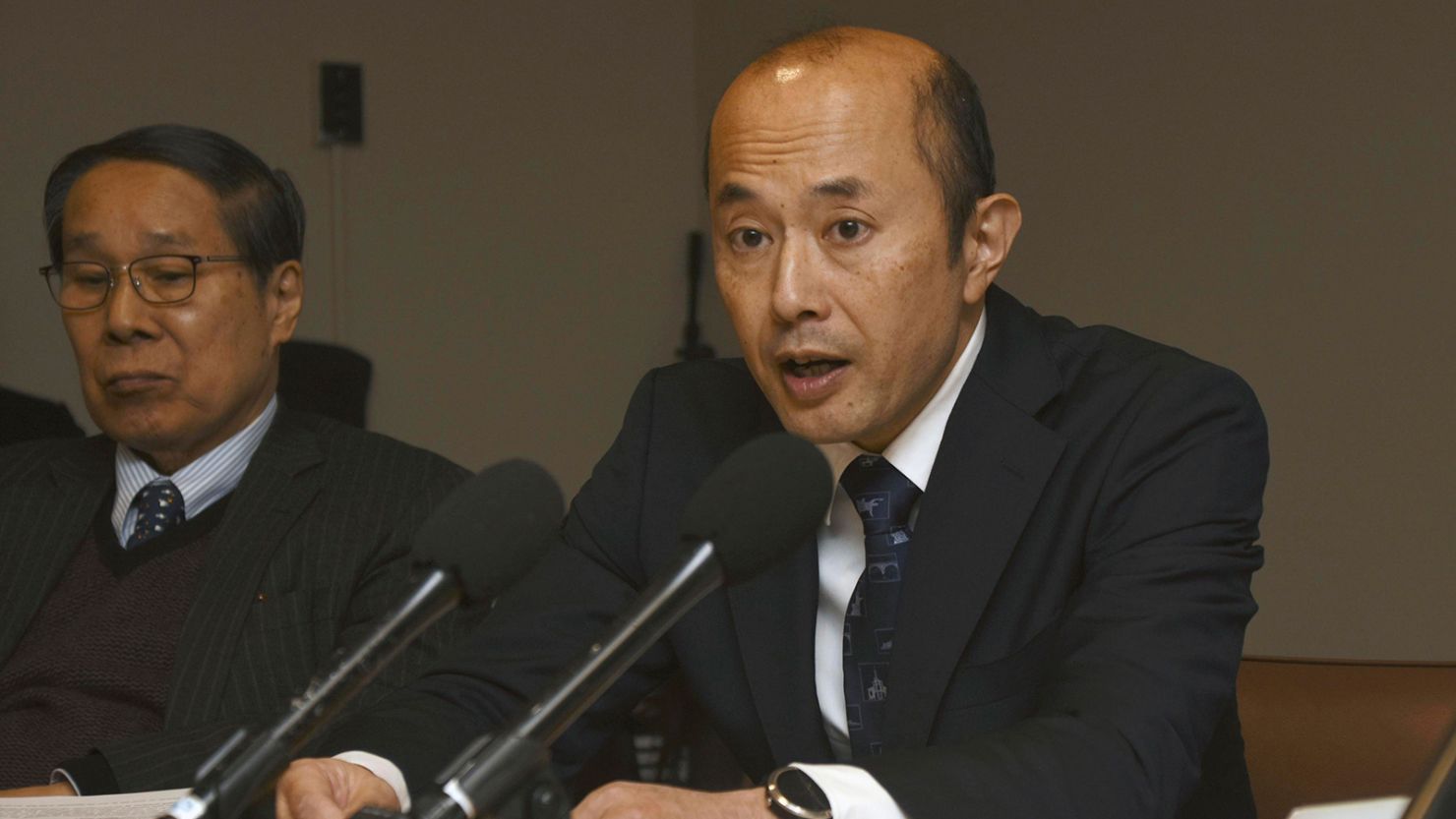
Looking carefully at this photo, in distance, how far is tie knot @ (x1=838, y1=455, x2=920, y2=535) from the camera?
1.64 metres

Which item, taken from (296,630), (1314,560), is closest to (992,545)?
(296,630)

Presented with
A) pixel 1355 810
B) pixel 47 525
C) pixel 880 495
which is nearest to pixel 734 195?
pixel 880 495

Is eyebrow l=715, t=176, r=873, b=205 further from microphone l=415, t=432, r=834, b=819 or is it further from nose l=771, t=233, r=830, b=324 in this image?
microphone l=415, t=432, r=834, b=819

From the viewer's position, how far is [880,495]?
1646 millimetres

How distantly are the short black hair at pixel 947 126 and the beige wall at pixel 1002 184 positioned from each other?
1.37 meters

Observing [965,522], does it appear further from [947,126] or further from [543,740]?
[543,740]

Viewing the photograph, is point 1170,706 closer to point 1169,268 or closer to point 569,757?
point 569,757

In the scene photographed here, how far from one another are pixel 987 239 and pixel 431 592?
0.91 meters

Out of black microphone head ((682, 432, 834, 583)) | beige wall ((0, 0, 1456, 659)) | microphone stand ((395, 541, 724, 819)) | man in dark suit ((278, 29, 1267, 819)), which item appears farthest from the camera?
beige wall ((0, 0, 1456, 659))

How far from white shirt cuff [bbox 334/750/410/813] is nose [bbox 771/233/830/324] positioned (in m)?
0.53

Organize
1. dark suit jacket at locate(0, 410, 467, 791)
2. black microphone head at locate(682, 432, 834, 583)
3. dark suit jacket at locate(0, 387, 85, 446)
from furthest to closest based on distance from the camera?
1. dark suit jacket at locate(0, 387, 85, 446)
2. dark suit jacket at locate(0, 410, 467, 791)
3. black microphone head at locate(682, 432, 834, 583)

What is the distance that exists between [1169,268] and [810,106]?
182cm

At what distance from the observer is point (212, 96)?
422cm

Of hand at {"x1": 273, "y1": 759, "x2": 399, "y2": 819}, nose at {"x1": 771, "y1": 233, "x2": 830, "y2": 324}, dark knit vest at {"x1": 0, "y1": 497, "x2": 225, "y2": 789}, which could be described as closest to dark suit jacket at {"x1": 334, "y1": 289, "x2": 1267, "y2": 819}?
hand at {"x1": 273, "y1": 759, "x2": 399, "y2": 819}
